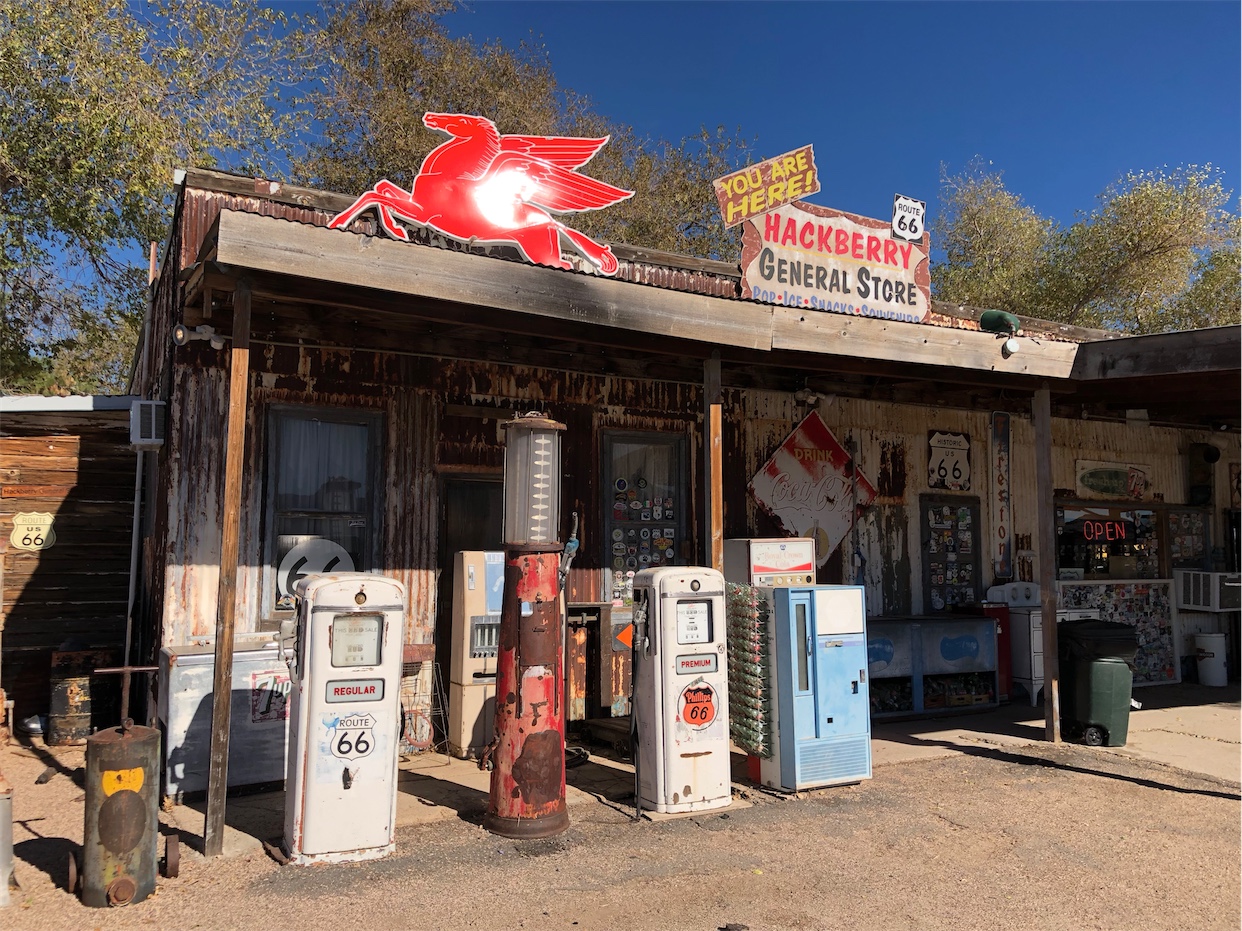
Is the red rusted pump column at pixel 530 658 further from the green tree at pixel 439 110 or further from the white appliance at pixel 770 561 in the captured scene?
the green tree at pixel 439 110

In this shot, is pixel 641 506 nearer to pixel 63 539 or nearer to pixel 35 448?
pixel 63 539

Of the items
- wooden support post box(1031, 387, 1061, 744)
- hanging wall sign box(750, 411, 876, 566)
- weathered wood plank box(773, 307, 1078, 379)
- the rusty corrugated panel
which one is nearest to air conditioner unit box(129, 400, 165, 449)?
the rusty corrugated panel

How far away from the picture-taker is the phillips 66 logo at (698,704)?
245 inches

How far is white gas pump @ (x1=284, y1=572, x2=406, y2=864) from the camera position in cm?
513

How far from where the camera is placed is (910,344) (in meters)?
7.61

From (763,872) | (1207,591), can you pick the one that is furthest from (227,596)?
(1207,591)

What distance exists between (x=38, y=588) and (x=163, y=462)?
2868 mm

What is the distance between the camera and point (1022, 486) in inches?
452

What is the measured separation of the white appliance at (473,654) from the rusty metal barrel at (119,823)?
3.15 metres

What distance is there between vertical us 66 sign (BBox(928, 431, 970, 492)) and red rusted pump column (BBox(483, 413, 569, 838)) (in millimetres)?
6519

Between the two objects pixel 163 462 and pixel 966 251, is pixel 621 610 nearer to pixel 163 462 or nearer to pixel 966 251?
pixel 163 462

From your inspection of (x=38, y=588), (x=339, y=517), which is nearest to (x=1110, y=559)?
(x=339, y=517)

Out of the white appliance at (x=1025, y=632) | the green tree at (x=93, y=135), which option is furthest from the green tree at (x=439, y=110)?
the white appliance at (x=1025, y=632)

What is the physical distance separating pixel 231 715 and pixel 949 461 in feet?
27.7
